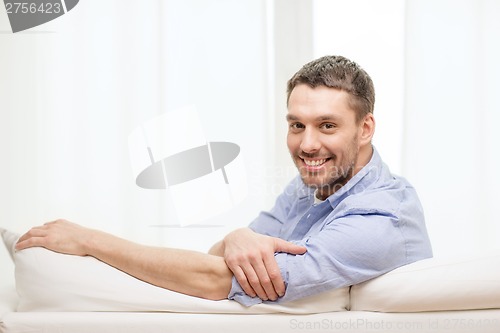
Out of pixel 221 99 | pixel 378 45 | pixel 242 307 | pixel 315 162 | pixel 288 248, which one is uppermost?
pixel 378 45

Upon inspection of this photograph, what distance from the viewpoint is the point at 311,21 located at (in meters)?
3.12

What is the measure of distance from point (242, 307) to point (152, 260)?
210 millimetres

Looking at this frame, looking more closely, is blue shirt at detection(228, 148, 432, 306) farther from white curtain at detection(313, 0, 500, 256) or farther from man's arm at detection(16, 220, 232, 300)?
white curtain at detection(313, 0, 500, 256)

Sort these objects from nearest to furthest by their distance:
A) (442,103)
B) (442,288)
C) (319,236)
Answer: (442,288) → (319,236) → (442,103)

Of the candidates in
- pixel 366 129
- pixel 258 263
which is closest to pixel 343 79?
pixel 366 129

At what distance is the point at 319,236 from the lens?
54.4 inches

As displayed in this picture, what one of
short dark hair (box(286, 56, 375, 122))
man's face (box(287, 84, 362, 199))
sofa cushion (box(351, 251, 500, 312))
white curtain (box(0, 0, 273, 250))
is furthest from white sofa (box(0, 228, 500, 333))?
white curtain (box(0, 0, 273, 250))

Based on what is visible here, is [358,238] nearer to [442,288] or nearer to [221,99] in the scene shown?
[442,288]

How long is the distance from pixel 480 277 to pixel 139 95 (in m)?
2.11

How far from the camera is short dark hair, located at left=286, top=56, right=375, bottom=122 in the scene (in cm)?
169

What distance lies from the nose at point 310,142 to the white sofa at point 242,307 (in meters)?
0.44

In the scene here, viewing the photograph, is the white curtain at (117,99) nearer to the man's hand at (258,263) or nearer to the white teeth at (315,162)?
the white teeth at (315,162)

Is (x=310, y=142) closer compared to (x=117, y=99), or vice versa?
(x=310, y=142)

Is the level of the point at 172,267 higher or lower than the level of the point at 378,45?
lower
